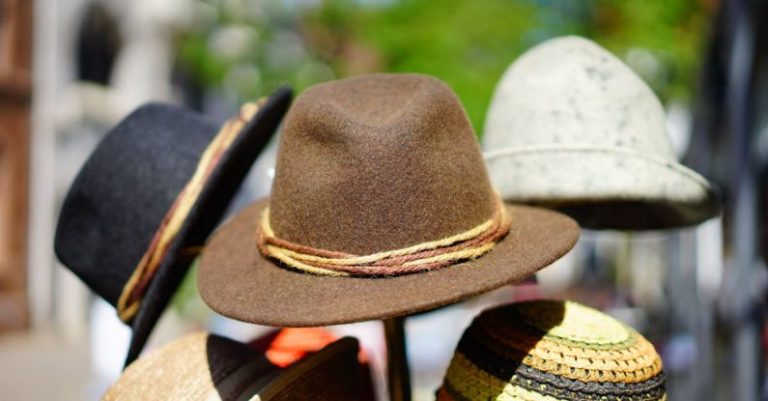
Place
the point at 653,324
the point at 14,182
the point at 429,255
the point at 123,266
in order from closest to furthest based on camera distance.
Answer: the point at 429,255
the point at 123,266
the point at 653,324
the point at 14,182

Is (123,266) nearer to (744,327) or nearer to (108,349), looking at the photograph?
(744,327)

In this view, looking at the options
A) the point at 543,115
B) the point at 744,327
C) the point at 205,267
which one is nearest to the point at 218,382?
the point at 205,267

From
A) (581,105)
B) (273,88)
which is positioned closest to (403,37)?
(273,88)

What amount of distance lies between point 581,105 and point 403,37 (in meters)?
10.2

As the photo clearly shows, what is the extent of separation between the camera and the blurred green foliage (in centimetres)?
1017

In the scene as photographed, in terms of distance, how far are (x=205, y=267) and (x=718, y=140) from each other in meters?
4.45

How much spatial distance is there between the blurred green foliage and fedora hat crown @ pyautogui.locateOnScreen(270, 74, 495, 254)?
8286 millimetres

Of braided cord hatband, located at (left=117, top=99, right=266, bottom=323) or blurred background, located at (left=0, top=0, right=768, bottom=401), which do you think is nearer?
braided cord hatband, located at (left=117, top=99, right=266, bottom=323)

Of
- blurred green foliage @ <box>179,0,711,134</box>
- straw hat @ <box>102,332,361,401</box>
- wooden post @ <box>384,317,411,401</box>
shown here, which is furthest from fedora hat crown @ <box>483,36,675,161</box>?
blurred green foliage @ <box>179,0,711,134</box>

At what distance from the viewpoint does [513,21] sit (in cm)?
1159

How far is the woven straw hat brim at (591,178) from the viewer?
138 centimetres

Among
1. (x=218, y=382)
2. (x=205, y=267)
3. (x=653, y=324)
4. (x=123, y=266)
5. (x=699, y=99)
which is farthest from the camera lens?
(x=653, y=324)

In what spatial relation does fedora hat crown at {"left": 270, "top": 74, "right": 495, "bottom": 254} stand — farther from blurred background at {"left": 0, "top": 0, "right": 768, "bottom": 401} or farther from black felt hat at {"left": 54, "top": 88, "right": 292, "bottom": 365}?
blurred background at {"left": 0, "top": 0, "right": 768, "bottom": 401}

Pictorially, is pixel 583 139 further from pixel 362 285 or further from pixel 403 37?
pixel 403 37
